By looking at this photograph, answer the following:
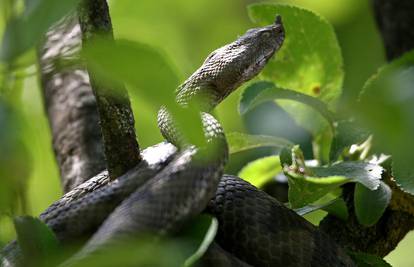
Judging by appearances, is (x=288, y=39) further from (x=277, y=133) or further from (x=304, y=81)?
(x=277, y=133)

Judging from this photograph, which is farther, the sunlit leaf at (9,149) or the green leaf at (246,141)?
the green leaf at (246,141)

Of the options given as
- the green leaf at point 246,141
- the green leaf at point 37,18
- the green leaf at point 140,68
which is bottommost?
the green leaf at point 246,141

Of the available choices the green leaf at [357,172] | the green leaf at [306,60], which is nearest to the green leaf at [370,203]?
the green leaf at [357,172]

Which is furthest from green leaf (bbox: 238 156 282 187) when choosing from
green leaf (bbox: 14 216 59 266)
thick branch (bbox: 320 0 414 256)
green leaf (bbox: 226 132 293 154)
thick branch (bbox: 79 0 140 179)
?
green leaf (bbox: 14 216 59 266)

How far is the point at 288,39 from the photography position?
3.97 m

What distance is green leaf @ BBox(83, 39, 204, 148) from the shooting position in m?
1.36

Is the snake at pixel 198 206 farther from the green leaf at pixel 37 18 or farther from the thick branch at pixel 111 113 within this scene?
the green leaf at pixel 37 18

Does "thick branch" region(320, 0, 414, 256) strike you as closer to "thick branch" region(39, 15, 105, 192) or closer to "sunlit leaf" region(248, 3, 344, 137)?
"sunlit leaf" region(248, 3, 344, 137)

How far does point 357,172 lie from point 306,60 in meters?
1.04

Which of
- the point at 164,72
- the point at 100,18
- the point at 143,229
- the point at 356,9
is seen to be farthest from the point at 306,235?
the point at 356,9

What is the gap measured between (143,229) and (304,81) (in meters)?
2.03

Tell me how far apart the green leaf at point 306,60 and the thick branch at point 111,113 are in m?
1.48

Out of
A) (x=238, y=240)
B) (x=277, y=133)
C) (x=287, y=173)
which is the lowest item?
(x=277, y=133)

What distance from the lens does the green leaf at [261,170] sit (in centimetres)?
396
